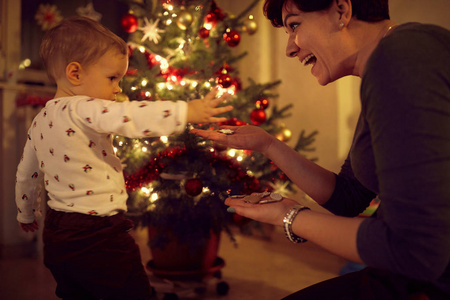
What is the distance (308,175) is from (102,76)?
0.73 metres

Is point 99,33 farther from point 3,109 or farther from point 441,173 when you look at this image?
point 3,109

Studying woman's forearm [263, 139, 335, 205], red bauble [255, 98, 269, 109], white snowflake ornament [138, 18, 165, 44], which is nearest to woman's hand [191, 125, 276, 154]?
woman's forearm [263, 139, 335, 205]

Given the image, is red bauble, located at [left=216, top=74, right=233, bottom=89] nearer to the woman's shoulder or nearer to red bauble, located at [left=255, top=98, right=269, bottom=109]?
red bauble, located at [left=255, top=98, right=269, bottom=109]

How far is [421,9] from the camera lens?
240 cm

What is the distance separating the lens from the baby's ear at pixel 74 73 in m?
1.15

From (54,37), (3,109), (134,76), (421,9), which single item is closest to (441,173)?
(54,37)

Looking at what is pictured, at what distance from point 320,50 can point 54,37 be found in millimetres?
850

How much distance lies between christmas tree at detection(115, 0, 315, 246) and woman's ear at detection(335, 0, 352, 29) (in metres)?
1.00

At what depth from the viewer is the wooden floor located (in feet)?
6.72

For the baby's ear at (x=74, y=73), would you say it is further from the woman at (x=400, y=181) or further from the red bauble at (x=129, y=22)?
the red bauble at (x=129, y=22)

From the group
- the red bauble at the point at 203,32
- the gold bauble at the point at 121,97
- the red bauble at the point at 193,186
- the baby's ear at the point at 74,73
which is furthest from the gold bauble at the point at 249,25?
the baby's ear at the point at 74,73

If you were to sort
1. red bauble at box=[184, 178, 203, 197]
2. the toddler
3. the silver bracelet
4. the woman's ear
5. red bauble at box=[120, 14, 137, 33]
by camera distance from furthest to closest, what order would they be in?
red bauble at box=[120, 14, 137, 33] → red bauble at box=[184, 178, 203, 197] → the toddler → the woman's ear → the silver bracelet

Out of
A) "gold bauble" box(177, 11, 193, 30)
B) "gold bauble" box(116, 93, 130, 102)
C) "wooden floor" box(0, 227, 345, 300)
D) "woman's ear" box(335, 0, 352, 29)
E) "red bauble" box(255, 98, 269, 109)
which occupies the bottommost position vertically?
"wooden floor" box(0, 227, 345, 300)

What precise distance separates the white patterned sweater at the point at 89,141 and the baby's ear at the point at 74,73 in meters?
0.07
